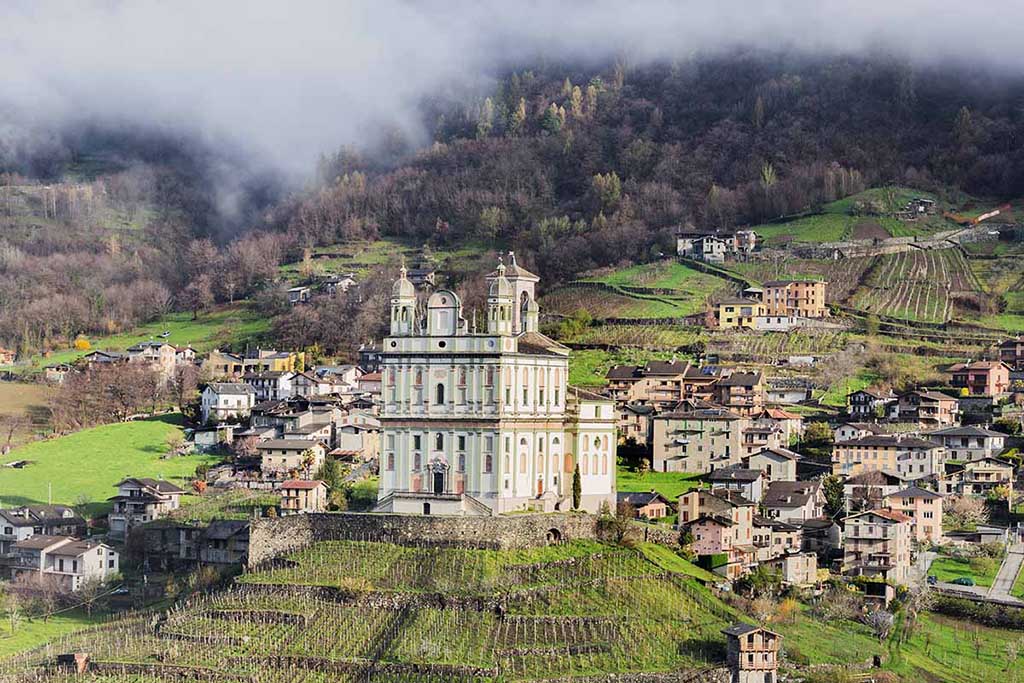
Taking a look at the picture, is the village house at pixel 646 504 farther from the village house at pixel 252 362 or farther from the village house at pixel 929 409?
the village house at pixel 252 362

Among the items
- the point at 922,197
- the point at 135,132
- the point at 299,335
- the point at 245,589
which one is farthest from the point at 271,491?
the point at 135,132

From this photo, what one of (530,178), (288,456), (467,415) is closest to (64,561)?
(288,456)

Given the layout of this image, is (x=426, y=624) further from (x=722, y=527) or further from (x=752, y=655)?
(x=722, y=527)

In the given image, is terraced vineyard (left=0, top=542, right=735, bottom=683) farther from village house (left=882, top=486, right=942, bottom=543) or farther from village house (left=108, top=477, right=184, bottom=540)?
village house (left=108, top=477, right=184, bottom=540)

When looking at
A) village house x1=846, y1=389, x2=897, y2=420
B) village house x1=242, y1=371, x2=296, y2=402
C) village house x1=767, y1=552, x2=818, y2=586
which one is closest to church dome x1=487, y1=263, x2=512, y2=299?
village house x1=767, y1=552, x2=818, y2=586

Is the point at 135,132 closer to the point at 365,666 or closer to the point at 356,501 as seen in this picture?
the point at 356,501
